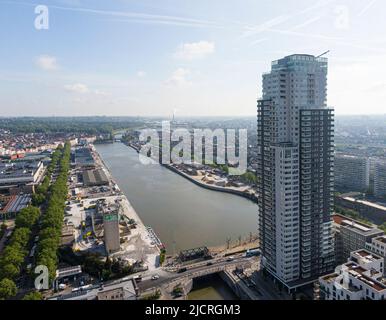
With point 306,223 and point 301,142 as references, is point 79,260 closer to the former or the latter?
point 306,223

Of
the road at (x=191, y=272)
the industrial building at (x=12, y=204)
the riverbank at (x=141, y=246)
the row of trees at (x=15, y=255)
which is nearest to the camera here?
the row of trees at (x=15, y=255)

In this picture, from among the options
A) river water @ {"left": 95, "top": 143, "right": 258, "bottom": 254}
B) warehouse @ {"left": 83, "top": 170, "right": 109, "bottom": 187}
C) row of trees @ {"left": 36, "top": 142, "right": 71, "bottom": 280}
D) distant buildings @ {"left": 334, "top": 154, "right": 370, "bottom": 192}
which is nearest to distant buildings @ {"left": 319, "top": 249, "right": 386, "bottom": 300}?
river water @ {"left": 95, "top": 143, "right": 258, "bottom": 254}

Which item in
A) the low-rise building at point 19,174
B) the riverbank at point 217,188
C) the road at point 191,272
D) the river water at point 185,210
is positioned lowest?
the road at point 191,272

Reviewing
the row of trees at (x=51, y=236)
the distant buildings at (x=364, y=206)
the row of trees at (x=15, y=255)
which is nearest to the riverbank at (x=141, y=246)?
→ the row of trees at (x=51, y=236)

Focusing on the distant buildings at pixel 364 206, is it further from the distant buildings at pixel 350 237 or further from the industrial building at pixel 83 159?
the industrial building at pixel 83 159

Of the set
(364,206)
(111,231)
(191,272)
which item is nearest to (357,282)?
(191,272)

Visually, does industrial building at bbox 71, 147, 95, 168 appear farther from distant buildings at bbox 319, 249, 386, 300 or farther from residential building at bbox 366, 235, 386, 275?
distant buildings at bbox 319, 249, 386, 300

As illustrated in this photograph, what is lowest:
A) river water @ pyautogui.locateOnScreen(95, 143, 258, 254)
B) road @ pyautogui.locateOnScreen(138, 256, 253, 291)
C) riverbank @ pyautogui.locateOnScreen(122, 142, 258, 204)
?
road @ pyautogui.locateOnScreen(138, 256, 253, 291)

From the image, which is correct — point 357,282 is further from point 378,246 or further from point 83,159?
point 83,159
